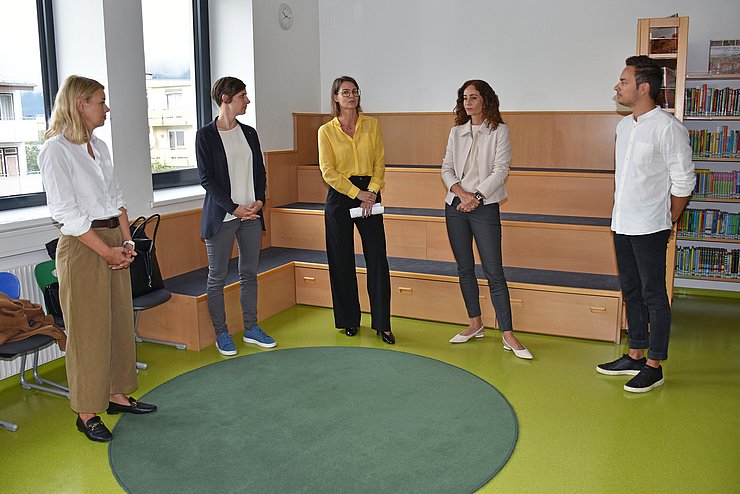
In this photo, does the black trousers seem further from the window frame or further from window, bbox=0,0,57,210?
window, bbox=0,0,57,210

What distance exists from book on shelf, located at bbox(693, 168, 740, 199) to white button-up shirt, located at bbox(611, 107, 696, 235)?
91.9 inches

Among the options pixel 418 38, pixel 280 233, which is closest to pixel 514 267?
pixel 280 233

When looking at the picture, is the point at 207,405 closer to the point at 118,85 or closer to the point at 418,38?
the point at 118,85

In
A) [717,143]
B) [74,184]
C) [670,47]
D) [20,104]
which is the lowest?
[74,184]

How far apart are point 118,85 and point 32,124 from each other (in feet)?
1.94

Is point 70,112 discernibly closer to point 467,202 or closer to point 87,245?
point 87,245

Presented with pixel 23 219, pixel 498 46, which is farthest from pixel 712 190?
pixel 23 219

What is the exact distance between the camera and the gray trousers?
4.16 metres

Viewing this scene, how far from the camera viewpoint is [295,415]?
11.3 ft

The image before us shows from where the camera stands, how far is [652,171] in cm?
352

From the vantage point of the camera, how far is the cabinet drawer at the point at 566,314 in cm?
446

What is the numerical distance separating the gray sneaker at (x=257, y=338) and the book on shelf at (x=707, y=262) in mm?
3541

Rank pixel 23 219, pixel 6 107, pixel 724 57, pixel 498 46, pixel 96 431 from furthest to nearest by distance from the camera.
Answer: pixel 498 46, pixel 724 57, pixel 6 107, pixel 23 219, pixel 96 431

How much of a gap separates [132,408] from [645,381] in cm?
271
